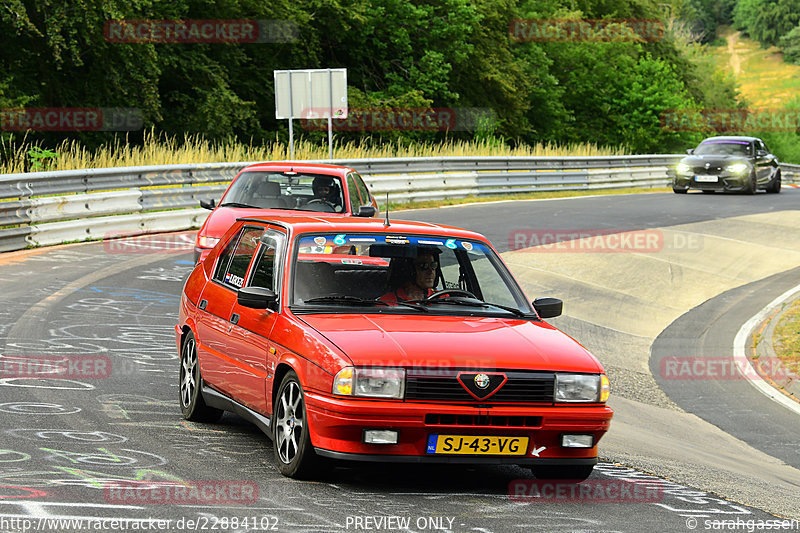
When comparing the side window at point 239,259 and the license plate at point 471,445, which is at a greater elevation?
the side window at point 239,259

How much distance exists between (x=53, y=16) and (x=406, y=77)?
21.1 meters

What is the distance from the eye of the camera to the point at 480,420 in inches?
242

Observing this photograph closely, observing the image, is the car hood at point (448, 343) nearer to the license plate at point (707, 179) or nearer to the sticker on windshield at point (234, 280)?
the sticker on windshield at point (234, 280)

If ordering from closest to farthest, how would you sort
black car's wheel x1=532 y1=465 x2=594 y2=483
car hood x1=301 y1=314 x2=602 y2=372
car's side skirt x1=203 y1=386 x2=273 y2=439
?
car hood x1=301 y1=314 x2=602 y2=372, black car's wheel x1=532 y1=465 x2=594 y2=483, car's side skirt x1=203 y1=386 x2=273 y2=439

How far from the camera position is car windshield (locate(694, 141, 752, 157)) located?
35531mm

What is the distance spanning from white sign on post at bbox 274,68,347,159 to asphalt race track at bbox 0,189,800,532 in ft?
26.2

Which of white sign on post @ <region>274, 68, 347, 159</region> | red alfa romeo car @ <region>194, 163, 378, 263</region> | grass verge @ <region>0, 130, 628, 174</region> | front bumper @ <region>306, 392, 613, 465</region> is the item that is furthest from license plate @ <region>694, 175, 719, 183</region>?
front bumper @ <region>306, 392, 613, 465</region>

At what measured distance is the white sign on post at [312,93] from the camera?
91.0ft

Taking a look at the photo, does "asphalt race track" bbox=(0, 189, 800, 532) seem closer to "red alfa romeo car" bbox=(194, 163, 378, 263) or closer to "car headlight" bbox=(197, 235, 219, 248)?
"car headlight" bbox=(197, 235, 219, 248)

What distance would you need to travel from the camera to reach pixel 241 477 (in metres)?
6.39

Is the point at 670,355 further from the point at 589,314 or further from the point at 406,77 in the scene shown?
the point at 406,77

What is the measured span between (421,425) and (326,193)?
29.8 ft

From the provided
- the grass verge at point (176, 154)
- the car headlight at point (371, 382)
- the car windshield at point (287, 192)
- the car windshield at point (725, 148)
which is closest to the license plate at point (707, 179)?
the car windshield at point (725, 148)

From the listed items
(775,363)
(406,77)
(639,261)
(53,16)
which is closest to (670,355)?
(775,363)
